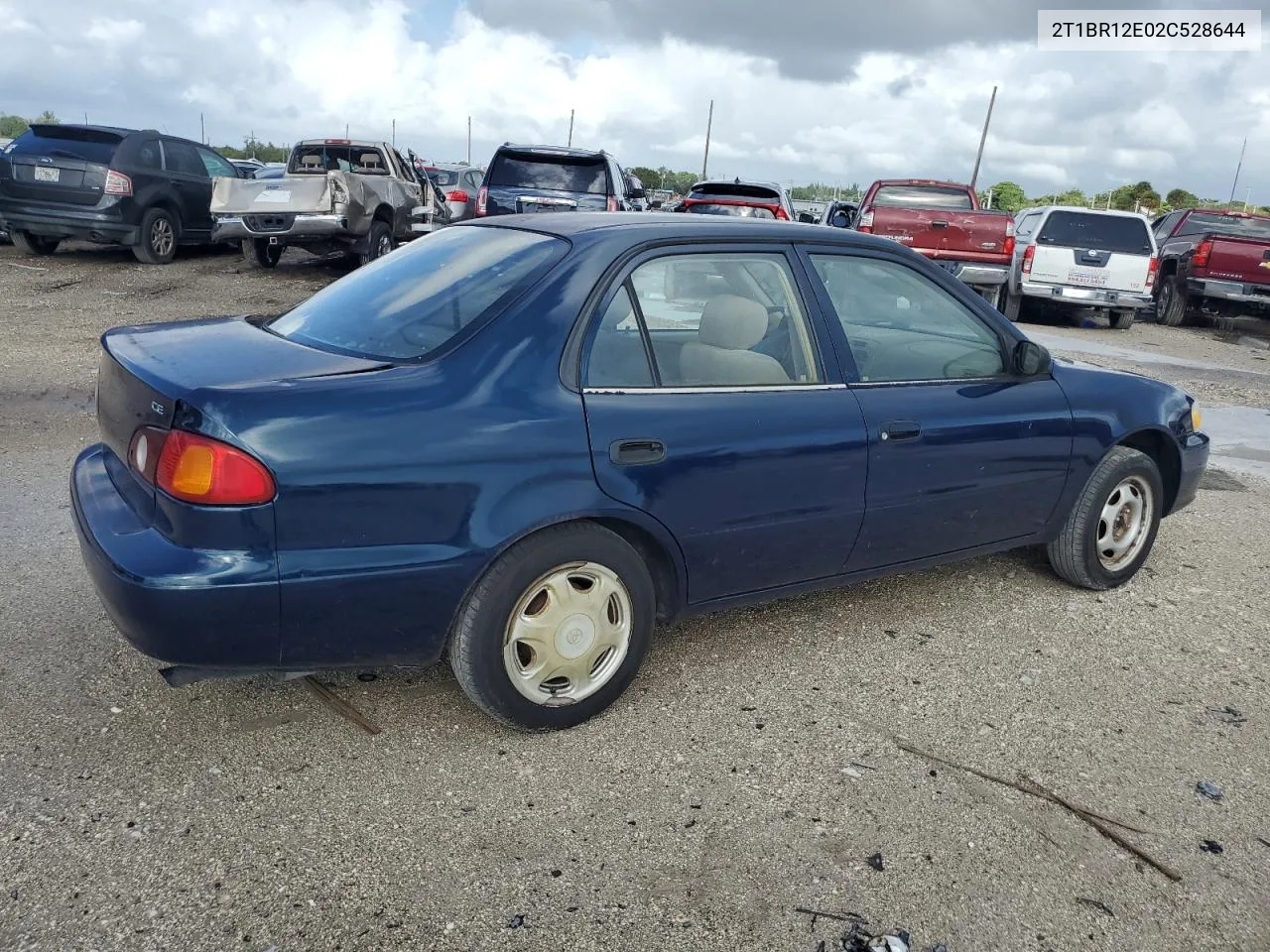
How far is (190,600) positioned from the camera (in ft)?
8.44

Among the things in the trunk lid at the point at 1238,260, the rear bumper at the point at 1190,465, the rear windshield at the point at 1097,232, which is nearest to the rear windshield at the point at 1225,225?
the trunk lid at the point at 1238,260

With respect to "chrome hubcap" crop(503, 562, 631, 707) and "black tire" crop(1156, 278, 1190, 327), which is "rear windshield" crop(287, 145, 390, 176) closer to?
"black tire" crop(1156, 278, 1190, 327)

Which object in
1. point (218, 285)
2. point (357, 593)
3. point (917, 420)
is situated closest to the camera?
point (357, 593)

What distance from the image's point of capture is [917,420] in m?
3.63

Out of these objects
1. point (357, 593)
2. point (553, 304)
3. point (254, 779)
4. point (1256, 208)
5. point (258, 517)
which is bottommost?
point (254, 779)

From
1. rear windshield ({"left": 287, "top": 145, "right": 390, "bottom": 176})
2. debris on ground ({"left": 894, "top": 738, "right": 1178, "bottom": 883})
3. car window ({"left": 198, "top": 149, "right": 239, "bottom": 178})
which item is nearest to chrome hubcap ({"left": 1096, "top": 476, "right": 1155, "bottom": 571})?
debris on ground ({"left": 894, "top": 738, "right": 1178, "bottom": 883})

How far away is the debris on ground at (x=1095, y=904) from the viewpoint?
247 centimetres

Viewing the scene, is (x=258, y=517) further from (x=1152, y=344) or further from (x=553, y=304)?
(x=1152, y=344)

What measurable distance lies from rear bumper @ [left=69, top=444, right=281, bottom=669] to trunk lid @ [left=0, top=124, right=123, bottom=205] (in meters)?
12.1

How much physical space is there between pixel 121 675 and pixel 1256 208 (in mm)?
55596

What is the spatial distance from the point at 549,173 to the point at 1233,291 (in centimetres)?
948

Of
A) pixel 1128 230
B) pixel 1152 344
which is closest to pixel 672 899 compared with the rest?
pixel 1152 344

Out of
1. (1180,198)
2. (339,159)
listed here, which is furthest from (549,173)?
(1180,198)

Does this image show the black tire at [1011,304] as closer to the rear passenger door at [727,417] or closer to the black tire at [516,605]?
the rear passenger door at [727,417]
